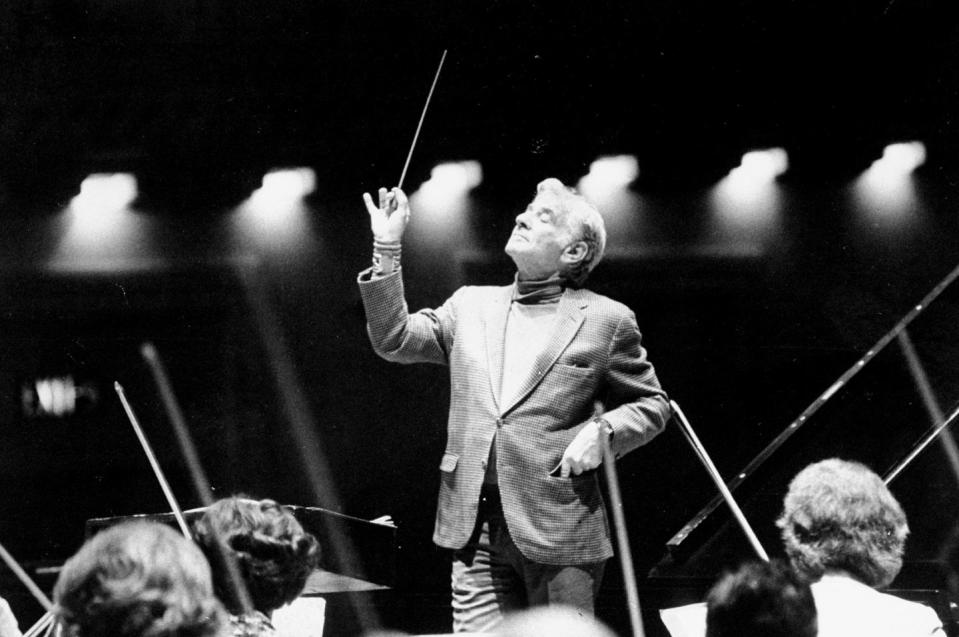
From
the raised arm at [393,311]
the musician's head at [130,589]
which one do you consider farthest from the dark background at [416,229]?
the musician's head at [130,589]

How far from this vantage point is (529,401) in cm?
233

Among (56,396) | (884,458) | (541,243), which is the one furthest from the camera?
(56,396)

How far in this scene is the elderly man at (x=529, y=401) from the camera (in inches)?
88.5

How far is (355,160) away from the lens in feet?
11.4

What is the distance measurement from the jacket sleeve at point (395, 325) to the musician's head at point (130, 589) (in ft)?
3.91

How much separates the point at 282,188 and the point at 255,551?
1971mm

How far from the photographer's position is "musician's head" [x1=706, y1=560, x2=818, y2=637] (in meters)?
1.15

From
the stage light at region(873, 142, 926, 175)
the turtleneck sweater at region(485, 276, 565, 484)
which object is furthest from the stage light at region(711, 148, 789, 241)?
the turtleneck sweater at region(485, 276, 565, 484)

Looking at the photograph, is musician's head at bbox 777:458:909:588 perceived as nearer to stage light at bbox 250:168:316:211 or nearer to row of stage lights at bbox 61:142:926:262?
row of stage lights at bbox 61:142:926:262

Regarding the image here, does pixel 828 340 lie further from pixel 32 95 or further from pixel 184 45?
pixel 32 95

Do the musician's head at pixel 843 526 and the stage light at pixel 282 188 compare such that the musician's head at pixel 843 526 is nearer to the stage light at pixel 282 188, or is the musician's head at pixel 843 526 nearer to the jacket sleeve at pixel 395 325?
the jacket sleeve at pixel 395 325

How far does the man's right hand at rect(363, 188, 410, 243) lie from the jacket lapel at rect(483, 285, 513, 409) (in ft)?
0.91

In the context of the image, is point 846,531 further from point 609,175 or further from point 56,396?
point 56,396

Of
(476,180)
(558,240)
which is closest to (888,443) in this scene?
→ (558,240)
